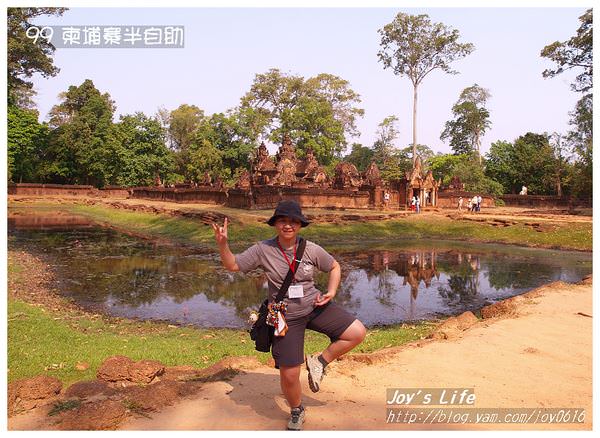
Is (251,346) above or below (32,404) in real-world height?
below

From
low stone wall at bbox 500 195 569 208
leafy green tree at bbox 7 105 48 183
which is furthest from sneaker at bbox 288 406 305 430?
leafy green tree at bbox 7 105 48 183

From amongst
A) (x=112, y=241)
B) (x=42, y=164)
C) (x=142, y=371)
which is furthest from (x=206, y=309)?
(x=42, y=164)

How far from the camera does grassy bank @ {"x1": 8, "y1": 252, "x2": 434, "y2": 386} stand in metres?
6.69

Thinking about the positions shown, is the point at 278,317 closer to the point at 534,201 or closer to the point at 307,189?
the point at 307,189

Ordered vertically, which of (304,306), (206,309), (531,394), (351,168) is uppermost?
(351,168)

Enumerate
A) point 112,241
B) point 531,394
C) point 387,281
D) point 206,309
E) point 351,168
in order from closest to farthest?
point 531,394
point 206,309
point 387,281
point 112,241
point 351,168

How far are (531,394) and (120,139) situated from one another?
2103 inches

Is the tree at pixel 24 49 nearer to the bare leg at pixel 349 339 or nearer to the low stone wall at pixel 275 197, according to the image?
the low stone wall at pixel 275 197

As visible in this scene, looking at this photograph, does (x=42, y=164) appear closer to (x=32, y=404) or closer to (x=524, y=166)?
(x=524, y=166)

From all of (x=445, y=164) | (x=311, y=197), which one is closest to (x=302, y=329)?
(x=311, y=197)

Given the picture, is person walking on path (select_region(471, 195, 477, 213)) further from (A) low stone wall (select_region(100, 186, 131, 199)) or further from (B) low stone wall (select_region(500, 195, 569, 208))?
(A) low stone wall (select_region(100, 186, 131, 199))

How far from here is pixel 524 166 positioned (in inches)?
1908

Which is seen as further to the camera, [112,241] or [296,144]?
[296,144]

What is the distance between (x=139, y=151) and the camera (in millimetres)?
53938
